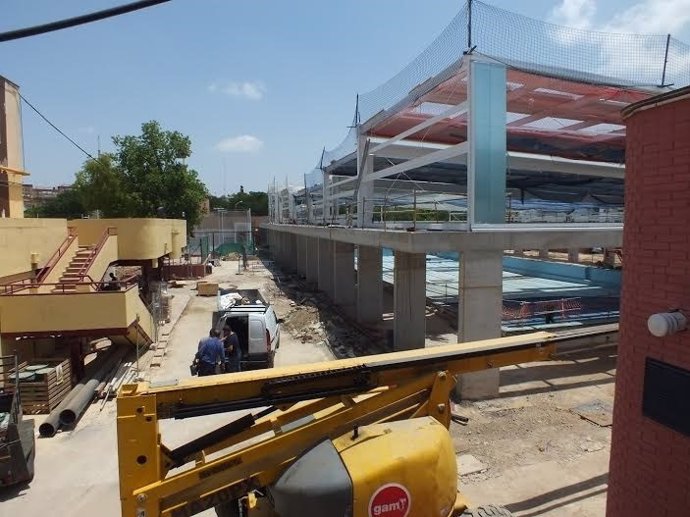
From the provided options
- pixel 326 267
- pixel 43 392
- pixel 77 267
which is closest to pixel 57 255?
pixel 77 267

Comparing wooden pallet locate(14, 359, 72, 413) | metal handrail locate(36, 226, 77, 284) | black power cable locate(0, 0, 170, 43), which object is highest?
black power cable locate(0, 0, 170, 43)

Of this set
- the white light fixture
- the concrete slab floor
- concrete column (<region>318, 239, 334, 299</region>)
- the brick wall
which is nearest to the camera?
the white light fixture

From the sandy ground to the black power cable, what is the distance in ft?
20.3

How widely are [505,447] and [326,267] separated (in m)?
18.6

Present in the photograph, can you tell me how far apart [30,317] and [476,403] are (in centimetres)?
1040

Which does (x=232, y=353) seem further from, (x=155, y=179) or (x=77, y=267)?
(x=155, y=179)

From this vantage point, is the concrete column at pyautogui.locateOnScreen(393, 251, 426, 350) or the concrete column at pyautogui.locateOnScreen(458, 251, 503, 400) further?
the concrete column at pyautogui.locateOnScreen(393, 251, 426, 350)

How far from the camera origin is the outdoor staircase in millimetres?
12597

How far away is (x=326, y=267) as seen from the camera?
2648cm

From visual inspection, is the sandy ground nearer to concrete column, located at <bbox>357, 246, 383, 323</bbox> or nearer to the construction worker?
the construction worker

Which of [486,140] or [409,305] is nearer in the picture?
[486,140]

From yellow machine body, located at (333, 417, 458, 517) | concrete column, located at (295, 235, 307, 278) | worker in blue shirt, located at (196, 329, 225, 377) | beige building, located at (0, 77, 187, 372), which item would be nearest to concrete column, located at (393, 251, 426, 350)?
worker in blue shirt, located at (196, 329, 225, 377)

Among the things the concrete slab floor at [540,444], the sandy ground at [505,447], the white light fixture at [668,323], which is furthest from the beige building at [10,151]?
the white light fixture at [668,323]

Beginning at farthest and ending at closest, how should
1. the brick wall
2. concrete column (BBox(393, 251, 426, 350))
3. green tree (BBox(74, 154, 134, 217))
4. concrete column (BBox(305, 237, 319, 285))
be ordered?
green tree (BBox(74, 154, 134, 217)) < concrete column (BBox(305, 237, 319, 285)) < concrete column (BBox(393, 251, 426, 350)) < the brick wall
